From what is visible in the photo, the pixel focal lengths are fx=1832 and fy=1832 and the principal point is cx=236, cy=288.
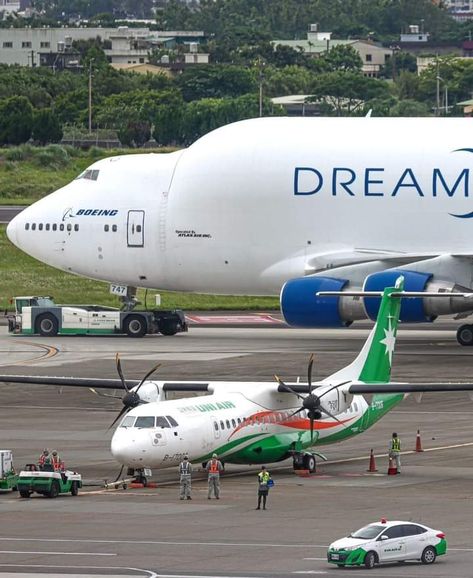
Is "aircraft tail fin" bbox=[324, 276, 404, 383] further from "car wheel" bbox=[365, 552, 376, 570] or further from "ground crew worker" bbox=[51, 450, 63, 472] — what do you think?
"car wheel" bbox=[365, 552, 376, 570]

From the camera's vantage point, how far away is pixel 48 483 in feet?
132

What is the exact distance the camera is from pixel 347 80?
650ft

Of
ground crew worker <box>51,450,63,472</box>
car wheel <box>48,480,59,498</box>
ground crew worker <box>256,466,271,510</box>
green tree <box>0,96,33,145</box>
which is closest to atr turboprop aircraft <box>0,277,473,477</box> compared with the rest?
ground crew worker <box>51,450,63,472</box>

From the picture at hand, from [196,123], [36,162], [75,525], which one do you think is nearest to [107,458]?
[75,525]

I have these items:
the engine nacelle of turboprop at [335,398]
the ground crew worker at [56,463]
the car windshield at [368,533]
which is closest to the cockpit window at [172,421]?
the ground crew worker at [56,463]

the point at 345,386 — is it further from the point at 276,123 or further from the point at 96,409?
the point at 276,123

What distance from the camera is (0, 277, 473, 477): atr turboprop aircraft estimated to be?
41.1 meters

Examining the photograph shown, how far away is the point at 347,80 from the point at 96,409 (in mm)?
146336

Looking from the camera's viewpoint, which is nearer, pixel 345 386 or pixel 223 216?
pixel 345 386

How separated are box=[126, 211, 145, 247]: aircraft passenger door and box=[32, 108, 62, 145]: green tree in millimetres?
95711

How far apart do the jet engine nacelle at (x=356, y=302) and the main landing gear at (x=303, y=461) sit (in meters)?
20.4

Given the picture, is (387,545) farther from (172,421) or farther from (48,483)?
(48,483)

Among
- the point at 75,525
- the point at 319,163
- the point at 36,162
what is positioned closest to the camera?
the point at 75,525

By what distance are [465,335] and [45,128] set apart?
101662mm
